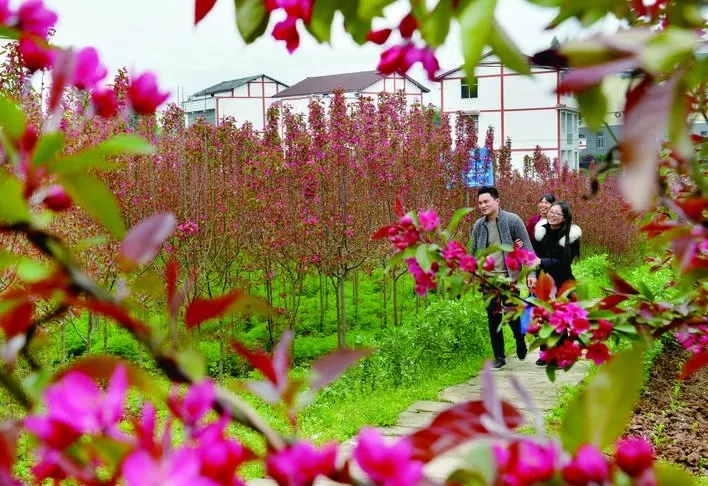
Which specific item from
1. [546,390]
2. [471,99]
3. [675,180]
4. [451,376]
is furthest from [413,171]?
[471,99]

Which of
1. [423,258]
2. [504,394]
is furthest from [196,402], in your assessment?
[504,394]

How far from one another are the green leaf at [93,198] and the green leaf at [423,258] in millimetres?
1768

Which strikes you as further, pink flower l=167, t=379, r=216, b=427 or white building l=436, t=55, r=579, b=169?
white building l=436, t=55, r=579, b=169

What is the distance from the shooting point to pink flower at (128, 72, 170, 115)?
0.86 m

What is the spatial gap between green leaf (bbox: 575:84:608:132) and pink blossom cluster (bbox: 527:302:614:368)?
5.33 feet

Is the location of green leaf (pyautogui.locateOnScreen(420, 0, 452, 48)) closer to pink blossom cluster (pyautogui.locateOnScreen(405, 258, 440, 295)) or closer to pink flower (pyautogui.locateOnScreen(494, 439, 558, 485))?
pink flower (pyautogui.locateOnScreen(494, 439, 558, 485))

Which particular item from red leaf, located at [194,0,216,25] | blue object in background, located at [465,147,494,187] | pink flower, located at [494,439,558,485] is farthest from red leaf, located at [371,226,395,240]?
blue object in background, located at [465,147,494,187]

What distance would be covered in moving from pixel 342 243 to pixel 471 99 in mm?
30381

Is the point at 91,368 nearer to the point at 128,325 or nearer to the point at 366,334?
the point at 128,325

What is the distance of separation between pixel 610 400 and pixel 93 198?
39cm

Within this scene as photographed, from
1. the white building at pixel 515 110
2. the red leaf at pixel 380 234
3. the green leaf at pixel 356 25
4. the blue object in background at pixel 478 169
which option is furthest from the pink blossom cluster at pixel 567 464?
the white building at pixel 515 110

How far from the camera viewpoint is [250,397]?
23.8ft

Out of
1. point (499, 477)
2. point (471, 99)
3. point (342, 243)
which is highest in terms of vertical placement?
point (471, 99)

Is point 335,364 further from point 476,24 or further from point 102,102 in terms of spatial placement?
point 102,102
